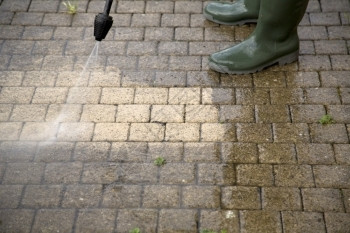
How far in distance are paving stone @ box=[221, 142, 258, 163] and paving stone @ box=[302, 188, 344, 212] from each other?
384 mm

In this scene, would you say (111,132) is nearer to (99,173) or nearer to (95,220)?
(99,173)

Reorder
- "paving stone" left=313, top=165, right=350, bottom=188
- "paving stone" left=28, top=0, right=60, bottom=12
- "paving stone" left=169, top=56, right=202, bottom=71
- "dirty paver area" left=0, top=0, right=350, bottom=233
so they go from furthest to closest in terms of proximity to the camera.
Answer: "paving stone" left=28, top=0, right=60, bottom=12 → "paving stone" left=169, top=56, right=202, bottom=71 → "paving stone" left=313, top=165, right=350, bottom=188 → "dirty paver area" left=0, top=0, right=350, bottom=233

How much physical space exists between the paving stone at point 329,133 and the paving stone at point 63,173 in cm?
151

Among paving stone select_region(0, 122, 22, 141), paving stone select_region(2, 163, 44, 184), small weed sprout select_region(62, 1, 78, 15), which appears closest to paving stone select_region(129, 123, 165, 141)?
paving stone select_region(2, 163, 44, 184)

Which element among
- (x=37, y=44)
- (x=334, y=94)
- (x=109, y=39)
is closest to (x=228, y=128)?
(x=334, y=94)

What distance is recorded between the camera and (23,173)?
2916 millimetres

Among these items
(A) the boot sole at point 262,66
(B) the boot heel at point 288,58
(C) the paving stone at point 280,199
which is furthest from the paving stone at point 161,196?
(B) the boot heel at point 288,58

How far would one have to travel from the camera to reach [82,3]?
413 cm

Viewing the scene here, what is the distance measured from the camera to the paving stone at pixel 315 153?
294 centimetres

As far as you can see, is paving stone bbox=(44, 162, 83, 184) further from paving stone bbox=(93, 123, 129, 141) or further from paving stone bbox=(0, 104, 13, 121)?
paving stone bbox=(0, 104, 13, 121)

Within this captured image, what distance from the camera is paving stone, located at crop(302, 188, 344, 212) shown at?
270 cm

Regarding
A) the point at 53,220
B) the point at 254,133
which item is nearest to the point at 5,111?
the point at 53,220

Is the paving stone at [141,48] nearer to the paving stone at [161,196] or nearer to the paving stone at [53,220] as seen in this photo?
the paving stone at [161,196]

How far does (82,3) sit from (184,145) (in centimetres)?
181
